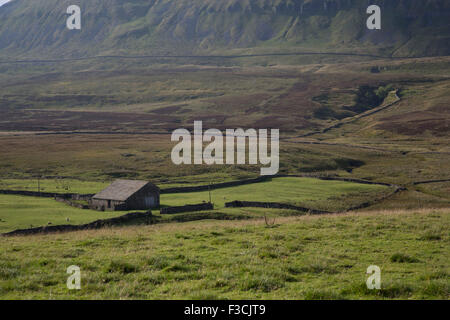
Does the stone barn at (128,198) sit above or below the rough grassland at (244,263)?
above

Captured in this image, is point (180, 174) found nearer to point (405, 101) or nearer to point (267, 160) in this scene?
point (267, 160)

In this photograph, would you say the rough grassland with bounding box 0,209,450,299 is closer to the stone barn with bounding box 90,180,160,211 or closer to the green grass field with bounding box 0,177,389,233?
the green grass field with bounding box 0,177,389,233

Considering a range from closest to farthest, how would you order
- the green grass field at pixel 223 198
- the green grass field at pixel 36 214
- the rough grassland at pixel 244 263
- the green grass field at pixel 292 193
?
1. the rough grassland at pixel 244 263
2. the green grass field at pixel 36 214
3. the green grass field at pixel 223 198
4. the green grass field at pixel 292 193

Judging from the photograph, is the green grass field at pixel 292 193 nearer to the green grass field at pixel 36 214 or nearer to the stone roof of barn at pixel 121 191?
the stone roof of barn at pixel 121 191

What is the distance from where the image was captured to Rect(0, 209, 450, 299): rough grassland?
1350 centimetres

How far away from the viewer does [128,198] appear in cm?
4994

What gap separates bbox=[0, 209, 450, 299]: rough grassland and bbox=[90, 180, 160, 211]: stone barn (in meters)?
25.2

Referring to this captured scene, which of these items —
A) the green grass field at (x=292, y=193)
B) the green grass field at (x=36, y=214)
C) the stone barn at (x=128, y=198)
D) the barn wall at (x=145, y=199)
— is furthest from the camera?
the green grass field at (x=292, y=193)

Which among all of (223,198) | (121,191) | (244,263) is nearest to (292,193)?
(223,198)

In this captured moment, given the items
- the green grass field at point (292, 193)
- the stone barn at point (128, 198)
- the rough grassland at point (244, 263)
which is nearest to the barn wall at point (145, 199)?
the stone barn at point (128, 198)

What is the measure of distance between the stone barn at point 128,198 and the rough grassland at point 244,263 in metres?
25.2

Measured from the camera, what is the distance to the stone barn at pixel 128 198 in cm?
4953

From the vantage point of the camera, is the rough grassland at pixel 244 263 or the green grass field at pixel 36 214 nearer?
the rough grassland at pixel 244 263

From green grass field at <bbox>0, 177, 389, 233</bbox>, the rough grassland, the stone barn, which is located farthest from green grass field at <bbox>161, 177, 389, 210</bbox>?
the rough grassland
